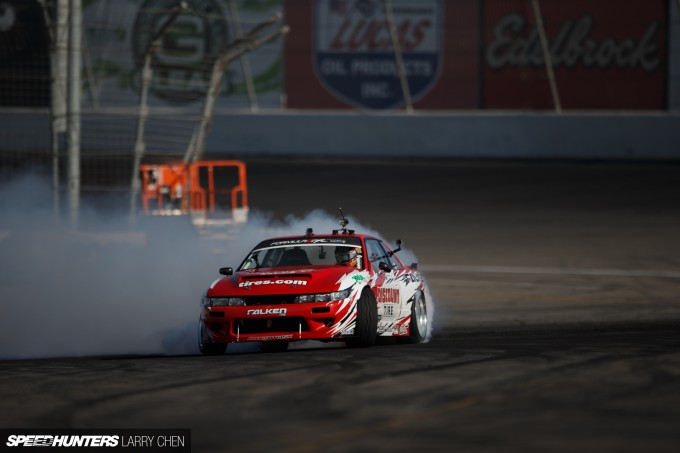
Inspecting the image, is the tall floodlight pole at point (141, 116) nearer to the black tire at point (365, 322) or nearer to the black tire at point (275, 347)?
the black tire at point (275, 347)

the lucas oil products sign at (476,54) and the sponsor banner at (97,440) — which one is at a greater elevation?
the lucas oil products sign at (476,54)

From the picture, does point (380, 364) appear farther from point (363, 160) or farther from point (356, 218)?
point (363, 160)

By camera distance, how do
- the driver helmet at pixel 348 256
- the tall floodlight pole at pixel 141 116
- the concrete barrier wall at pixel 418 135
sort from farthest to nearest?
the concrete barrier wall at pixel 418 135
the tall floodlight pole at pixel 141 116
the driver helmet at pixel 348 256

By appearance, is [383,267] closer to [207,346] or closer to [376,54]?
[207,346]

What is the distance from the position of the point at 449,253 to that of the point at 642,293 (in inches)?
194

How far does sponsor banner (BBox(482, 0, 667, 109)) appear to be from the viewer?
1168 inches

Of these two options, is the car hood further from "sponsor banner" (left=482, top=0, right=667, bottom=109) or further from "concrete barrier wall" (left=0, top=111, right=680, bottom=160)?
"sponsor banner" (left=482, top=0, right=667, bottom=109)

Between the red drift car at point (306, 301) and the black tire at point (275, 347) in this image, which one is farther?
the black tire at point (275, 347)

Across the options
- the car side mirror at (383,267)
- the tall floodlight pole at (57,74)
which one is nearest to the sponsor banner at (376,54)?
the tall floodlight pole at (57,74)

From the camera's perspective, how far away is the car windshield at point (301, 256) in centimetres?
1270

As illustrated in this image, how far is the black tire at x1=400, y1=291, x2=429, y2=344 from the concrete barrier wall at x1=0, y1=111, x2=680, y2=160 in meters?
15.2

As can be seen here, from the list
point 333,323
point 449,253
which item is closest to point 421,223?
point 449,253

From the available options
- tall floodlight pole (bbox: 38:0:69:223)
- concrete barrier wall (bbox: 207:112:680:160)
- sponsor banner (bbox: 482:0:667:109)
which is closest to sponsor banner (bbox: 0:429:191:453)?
tall floodlight pole (bbox: 38:0:69:223)

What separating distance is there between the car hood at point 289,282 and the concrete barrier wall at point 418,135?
53.3ft
